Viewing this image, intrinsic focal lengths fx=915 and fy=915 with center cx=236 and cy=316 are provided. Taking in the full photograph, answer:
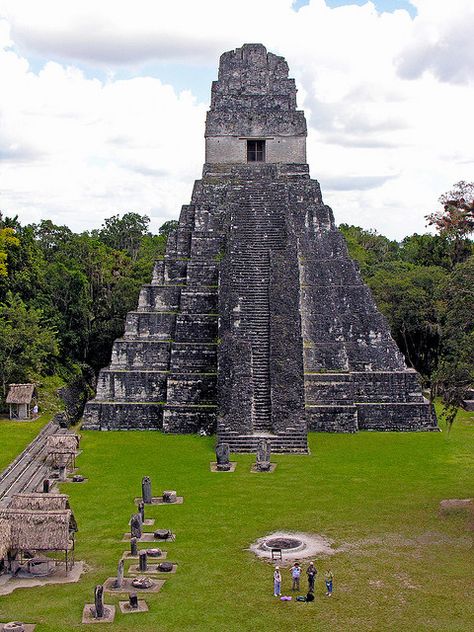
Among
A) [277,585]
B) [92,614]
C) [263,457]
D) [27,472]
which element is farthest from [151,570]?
[263,457]

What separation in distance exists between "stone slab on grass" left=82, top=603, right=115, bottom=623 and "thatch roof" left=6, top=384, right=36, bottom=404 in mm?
14650

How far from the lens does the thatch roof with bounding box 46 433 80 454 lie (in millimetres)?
23469

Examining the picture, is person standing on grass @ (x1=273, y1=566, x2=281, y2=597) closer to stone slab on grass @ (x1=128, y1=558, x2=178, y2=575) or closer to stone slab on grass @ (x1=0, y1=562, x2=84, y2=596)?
stone slab on grass @ (x1=128, y1=558, x2=178, y2=575)

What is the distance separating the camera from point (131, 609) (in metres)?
14.4

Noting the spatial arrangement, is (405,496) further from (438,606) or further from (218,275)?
(218,275)

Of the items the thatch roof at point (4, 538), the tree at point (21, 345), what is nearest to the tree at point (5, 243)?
the tree at point (21, 345)

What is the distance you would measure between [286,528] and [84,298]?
23.7 m

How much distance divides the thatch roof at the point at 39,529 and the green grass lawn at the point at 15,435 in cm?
596

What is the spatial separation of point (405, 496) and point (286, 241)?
45.9 ft

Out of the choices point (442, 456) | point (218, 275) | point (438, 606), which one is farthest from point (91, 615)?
point (218, 275)

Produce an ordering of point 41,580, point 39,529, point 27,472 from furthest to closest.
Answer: point 27,472, point 39,529, point 41,580

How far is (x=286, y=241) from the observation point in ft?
108

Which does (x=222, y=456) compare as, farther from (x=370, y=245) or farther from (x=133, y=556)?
(x=370, y=245)

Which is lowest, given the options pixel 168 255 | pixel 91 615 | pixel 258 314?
pixel 91 615
